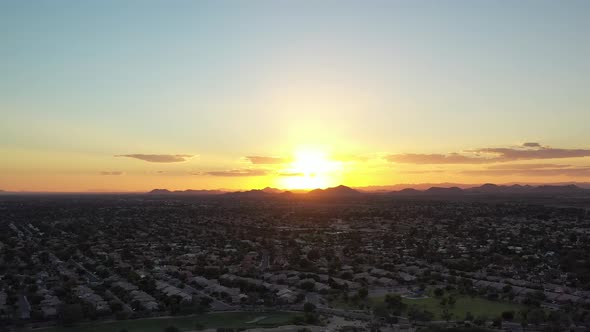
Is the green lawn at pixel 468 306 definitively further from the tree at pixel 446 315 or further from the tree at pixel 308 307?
the tree at pixel 308 307

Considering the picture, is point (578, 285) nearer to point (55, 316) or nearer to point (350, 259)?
point (350, 259)

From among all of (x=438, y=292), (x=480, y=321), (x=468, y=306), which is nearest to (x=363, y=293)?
(x=438, y=292)

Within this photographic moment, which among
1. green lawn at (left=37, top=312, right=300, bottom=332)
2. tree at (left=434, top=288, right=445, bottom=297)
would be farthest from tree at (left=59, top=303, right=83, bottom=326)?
tree at (left=434, top=288, right=445, bottom=297)

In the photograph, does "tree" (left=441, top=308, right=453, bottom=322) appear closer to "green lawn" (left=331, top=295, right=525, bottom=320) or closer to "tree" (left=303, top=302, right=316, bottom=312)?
"green lawn" (left=331, top=295, right=525, bottom=320)

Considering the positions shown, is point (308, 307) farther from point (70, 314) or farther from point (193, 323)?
point (70, 314)

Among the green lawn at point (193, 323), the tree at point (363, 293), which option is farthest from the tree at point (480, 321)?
the green lawn at point (193, 323)

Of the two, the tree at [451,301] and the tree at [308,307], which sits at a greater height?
the tree at [308,307]
